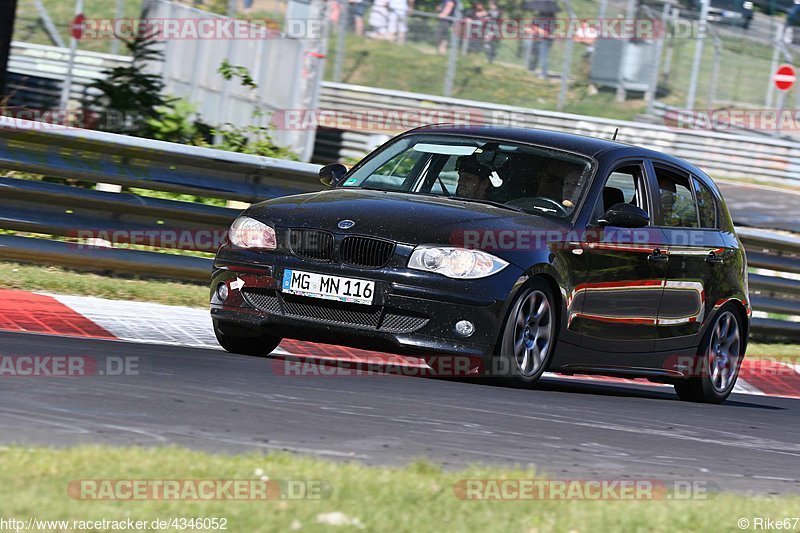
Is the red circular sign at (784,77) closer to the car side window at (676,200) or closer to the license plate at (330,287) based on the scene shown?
the car side window at (676,200)

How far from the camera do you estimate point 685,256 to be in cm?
945

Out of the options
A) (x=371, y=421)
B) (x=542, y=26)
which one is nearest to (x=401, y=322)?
(x=371, y=421)

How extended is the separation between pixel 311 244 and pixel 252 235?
1.43 ft

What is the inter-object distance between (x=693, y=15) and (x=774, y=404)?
61.1ft

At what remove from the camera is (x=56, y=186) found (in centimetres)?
1085

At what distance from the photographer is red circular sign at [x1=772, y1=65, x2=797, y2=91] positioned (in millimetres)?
29281

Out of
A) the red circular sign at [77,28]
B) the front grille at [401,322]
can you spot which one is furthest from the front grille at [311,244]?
the red circular sign at [77,28]

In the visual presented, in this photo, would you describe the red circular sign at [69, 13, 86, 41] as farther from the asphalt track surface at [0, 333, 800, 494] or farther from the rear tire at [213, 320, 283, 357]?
the asphalt track surface at [0, 333, 800, 494]

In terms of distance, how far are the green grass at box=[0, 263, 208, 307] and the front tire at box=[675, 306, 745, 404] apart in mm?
3549

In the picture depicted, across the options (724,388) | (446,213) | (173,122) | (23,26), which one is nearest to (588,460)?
(446,213)

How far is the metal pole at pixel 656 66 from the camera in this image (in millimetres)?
27594

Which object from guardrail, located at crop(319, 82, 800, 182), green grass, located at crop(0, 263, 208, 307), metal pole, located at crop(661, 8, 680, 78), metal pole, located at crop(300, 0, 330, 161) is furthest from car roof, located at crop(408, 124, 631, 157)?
guardrail, located at crop(319, 82, 800, 182)

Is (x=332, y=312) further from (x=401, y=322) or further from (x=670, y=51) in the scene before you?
(x=670, y=51)

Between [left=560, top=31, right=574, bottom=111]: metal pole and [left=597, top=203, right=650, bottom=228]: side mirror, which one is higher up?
[left=560, top=31, right=574, bottom=111]: metal pole
